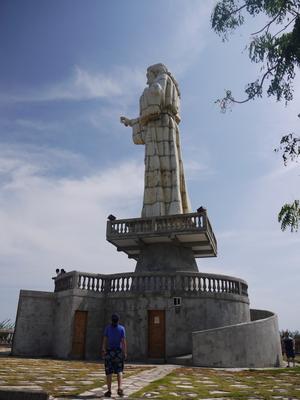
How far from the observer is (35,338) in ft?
64.6

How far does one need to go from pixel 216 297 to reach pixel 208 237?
444 cm

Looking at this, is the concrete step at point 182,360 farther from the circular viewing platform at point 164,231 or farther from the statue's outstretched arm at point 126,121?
the statue's outstretched arm at point 126,121

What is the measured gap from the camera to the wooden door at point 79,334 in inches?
732

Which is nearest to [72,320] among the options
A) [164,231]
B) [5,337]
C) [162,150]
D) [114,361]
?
[164,231]

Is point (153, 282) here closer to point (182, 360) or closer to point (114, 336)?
point (182, 360)

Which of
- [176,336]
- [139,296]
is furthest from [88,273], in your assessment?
[176,336]

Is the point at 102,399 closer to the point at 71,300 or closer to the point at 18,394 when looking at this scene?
the point at 18,394

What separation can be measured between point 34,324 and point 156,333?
646cm

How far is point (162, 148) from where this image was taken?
1070 inches

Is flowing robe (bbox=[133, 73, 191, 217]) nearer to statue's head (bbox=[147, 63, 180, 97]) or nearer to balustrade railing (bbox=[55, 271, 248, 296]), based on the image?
statue's head (bbox=[147, 63, 180, 97])

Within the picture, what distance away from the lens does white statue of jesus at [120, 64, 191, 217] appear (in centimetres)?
2569

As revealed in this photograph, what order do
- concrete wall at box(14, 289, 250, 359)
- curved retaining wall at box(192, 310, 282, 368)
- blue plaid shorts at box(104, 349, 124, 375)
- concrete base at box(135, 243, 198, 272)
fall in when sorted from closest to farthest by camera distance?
1. blue plaid shorts at box(104, 349, 124, 375)
2. curved retaining wall at box(192, 310, 282, 368)
3. concrete wall at box(14, 289, 250, 359)
4. concrete base at box(135, 243, 198, 272)

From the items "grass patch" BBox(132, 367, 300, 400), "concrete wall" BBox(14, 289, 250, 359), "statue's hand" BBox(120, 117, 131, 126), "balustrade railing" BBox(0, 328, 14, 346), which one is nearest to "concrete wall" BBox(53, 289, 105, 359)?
"concrete wall" BBox(14, 289, 250, 359)

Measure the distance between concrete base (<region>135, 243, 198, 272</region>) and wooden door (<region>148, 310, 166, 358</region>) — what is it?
4.94 meters
